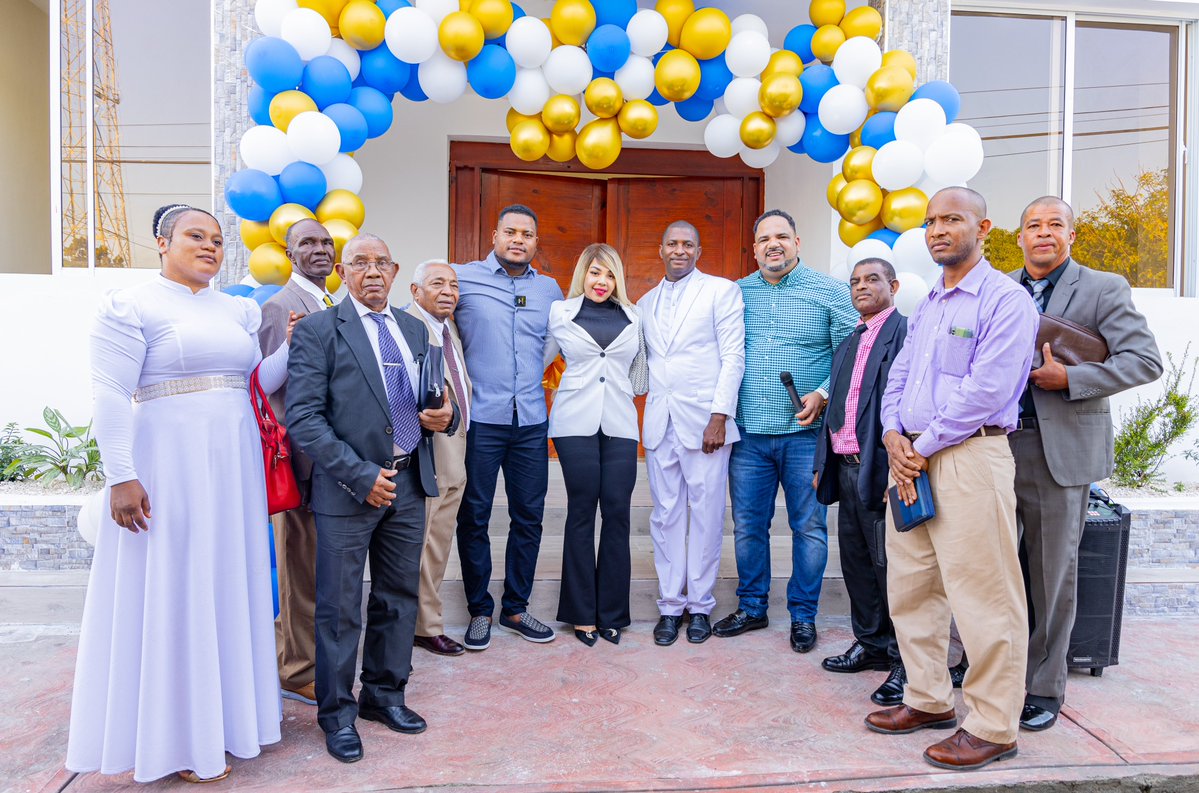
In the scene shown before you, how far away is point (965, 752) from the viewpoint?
2.88 meters

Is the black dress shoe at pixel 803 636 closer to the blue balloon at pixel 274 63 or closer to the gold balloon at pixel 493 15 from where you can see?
the gold balloon at pixel 493 15

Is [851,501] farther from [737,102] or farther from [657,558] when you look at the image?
[737,102]

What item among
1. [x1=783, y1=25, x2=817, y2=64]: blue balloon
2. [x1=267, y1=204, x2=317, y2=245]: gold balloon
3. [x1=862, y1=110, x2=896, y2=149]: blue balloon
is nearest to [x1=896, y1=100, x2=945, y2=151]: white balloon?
[x1=862, y1=110, x2=896, y2=149]: blue balloon

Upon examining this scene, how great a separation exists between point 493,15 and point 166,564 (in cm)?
330

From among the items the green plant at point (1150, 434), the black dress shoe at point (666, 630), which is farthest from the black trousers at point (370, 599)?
the green plant at point (1150, 434)

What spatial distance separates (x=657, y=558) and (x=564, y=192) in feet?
12.9

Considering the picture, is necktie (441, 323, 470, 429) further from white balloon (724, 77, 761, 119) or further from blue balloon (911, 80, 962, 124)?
blue balloon (911, 80, 962, 124)

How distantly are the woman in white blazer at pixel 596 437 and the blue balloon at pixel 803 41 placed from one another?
79.4 inches

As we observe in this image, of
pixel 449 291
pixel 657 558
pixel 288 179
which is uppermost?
pixel 288 179

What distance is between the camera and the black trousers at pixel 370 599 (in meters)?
2.94

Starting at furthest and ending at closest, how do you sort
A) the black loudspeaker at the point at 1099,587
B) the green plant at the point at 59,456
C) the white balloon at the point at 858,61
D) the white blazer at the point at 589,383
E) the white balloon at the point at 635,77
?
the green plant at the point at 59,456
the white balloon at the point at 635,77
the white balloon at the point at 858,61
the white blazer at the point at 589,383
the black loudspeaker at the point at 1099,587

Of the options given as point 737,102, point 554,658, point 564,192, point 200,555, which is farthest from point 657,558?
point 564,192

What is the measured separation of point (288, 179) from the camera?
4.20 metres

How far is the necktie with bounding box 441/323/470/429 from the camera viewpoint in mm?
3801
